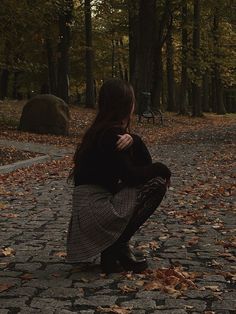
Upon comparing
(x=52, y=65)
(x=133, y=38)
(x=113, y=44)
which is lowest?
(x=52, y=65)

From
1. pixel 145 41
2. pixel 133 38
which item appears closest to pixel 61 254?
pixel 145 41

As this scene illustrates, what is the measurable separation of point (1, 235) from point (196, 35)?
31804 millimetres

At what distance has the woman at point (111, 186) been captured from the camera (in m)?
4.88

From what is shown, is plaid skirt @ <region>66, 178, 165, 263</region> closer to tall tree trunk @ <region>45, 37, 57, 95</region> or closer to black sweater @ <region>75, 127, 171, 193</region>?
black sweater @ <region>75, 127, 171, 193</region>

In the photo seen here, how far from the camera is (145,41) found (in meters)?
26.8

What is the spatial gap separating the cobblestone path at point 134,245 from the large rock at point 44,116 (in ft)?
33.0

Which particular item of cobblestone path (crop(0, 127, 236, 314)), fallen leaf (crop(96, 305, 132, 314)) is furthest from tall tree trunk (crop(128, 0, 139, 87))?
fallen leaf (crop(96, 305, 132, 314))

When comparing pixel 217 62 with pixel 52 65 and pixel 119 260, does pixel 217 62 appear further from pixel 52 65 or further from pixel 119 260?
pixel 119 260

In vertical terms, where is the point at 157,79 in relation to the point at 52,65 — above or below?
below

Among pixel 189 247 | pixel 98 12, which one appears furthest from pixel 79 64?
pixel 189 247

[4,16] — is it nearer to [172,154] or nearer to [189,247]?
[172,154]

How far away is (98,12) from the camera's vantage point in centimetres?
3550

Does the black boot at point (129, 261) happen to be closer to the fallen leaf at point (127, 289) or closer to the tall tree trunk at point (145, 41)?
the fallen leaf at point (127, 289)

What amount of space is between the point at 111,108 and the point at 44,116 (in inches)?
632
